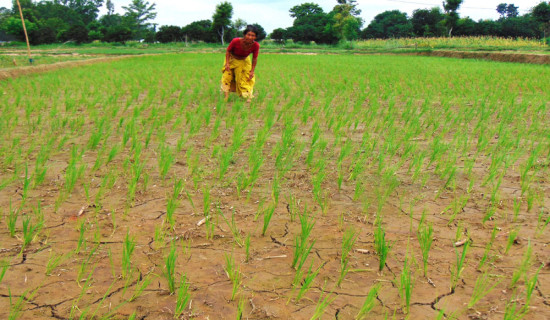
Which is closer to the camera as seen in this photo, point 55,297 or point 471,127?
point 55,297

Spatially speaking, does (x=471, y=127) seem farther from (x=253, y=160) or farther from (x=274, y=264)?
(x=274, y=264)

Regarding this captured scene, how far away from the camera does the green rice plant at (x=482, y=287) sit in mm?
1368

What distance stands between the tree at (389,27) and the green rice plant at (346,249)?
2059 inches

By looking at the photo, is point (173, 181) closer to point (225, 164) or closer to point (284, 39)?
point (225, 164)

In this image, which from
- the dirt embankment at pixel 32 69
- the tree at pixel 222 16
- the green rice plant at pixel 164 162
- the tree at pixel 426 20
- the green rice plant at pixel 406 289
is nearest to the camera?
the green rice plant at pixel 406 289

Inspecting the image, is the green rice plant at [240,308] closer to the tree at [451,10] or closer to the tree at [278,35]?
the tree at [451,10]

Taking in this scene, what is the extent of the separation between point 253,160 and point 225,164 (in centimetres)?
30

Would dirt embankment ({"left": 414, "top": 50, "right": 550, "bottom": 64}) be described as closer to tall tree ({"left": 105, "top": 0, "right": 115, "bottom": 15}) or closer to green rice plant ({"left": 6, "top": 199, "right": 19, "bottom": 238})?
green rice plant ({"left": 6, "top": 199, "right": 19, "bottom": 238})

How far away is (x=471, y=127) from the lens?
13.5ft

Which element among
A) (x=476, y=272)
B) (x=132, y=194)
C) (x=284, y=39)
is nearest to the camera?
(x=476, y=272)

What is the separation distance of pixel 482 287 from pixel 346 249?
0.50m

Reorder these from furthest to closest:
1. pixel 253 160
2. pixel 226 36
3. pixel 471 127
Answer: pixel 226 36 → pixel 471 127 → pixel 253 160

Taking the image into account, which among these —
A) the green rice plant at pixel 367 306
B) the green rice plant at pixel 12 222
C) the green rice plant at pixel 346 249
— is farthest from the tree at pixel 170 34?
the green rice plant at pixel 367 306

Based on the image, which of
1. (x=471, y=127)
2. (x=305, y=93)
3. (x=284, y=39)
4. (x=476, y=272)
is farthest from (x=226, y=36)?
(x=476, y=272)
